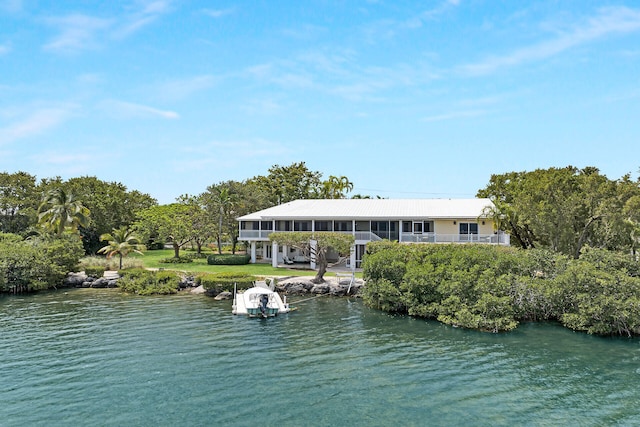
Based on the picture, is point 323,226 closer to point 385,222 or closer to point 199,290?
point 385,222

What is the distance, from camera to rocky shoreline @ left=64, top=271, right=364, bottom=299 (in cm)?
3322

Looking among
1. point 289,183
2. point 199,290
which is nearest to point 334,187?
point 289,183

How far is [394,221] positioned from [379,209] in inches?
96.4

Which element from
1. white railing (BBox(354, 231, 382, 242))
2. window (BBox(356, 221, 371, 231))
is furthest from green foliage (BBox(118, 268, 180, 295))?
window (BBox(356, 221, 371, 231))

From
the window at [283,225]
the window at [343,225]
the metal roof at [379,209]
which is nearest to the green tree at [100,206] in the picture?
the metal roof at [379,209]

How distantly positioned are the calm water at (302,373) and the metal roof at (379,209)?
59.4 ft

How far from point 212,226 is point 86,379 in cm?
3481

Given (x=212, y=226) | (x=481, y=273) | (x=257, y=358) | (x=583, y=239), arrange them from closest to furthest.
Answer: (x=257, y=358) < (x=481, y=273) < (x=583, y=239) < (x=212, y=226)

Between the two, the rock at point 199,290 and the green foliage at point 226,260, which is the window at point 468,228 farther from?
the rock at point 199,290

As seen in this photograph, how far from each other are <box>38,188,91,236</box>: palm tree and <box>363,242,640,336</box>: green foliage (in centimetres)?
2953

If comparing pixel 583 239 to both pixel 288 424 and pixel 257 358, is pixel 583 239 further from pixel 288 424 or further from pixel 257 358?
pixel 288 424

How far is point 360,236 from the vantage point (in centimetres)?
4147

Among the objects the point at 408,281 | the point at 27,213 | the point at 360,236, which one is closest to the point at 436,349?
the point at 408,281

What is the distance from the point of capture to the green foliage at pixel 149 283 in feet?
110
